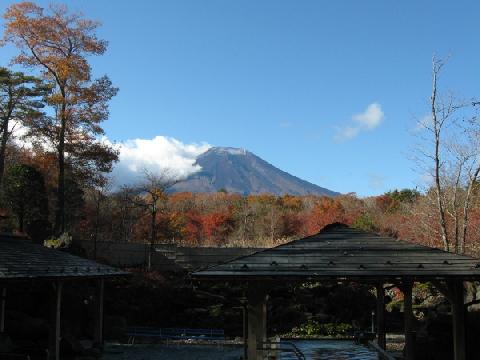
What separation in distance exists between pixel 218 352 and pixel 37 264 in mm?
7508

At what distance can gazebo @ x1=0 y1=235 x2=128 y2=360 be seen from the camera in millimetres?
10812

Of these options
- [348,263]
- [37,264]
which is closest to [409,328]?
[348,263]

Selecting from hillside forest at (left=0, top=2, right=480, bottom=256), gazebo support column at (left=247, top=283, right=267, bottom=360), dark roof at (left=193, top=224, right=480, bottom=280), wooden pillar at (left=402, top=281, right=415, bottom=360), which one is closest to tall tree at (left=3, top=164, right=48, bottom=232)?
hillside forest at (left=0, top=2, right=480, bottom=256)

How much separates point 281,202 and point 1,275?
40412 mm

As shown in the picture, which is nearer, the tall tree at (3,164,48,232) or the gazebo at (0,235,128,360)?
the gazebo at (0,235,128,360)

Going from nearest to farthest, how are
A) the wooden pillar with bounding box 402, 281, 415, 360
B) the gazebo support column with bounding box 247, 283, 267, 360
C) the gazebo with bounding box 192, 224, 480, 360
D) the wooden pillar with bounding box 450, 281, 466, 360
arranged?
the gazebo support column with bounding box 247, 283, 267, 360 < the gazebo with bounding box 192, 224, 480, 360 < the wooden pillar with bounding box 450, 281, 466, 360 < the wooden pillar with bounding box 402, 281, 415, 360

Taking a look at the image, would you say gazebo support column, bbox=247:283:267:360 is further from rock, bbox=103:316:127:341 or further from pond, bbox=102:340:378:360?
rock, bbox=103:316:127:341

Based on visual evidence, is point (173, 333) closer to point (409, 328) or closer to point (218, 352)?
point (218, 352)

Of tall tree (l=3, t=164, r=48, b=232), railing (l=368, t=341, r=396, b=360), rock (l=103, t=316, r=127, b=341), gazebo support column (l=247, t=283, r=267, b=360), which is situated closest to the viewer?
railing (l=368, t=341, r=396, b=360)

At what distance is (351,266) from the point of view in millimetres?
9578

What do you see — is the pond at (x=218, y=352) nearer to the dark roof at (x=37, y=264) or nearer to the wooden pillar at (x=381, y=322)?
the wooden pillar at (x=381, y=322)

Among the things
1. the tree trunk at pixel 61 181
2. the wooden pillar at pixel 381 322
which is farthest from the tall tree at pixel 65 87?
the wooden pillar at pixel 381 322

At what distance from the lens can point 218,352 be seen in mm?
17391

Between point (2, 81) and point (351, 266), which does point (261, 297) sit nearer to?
point (351, 266)
